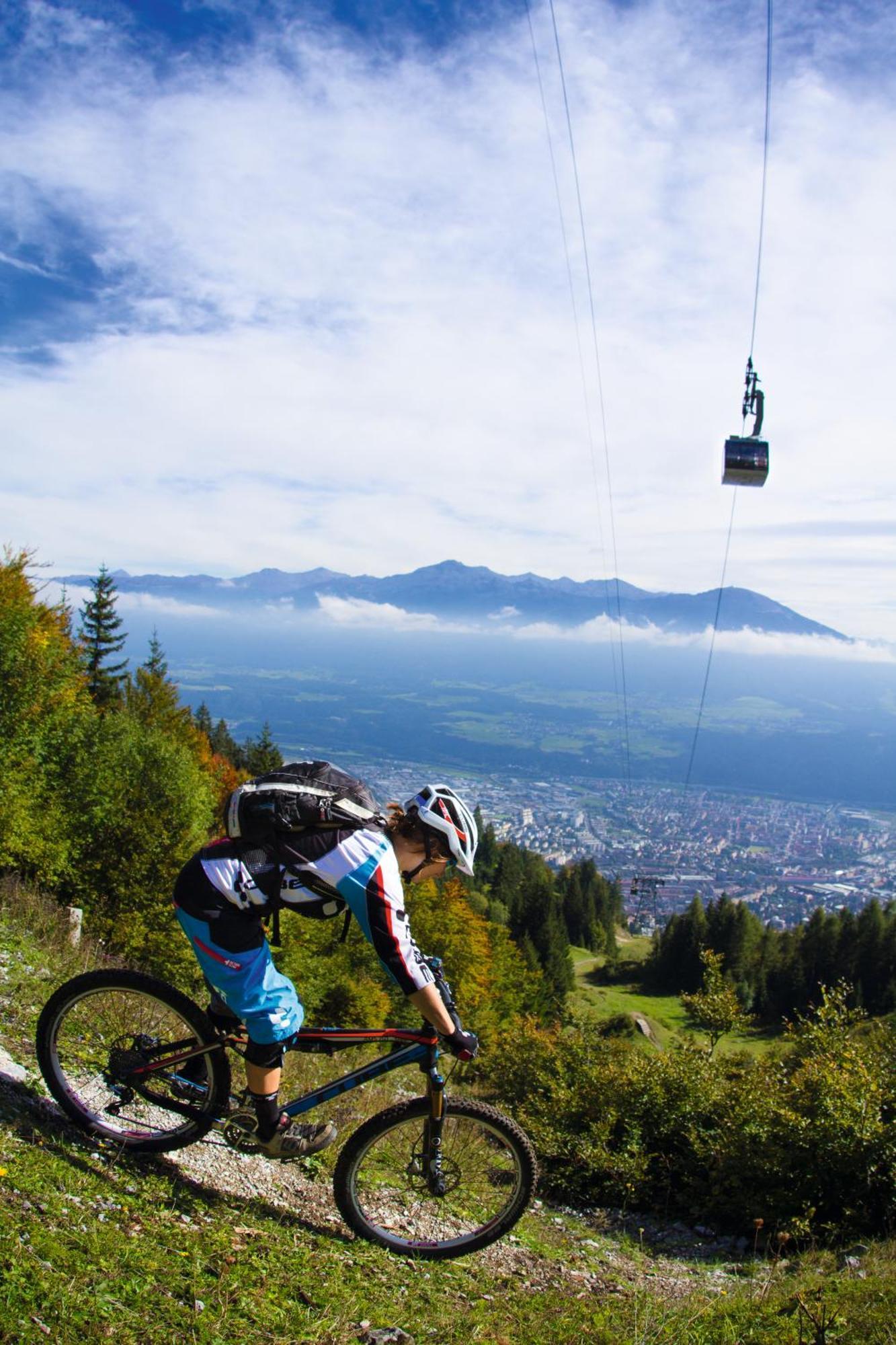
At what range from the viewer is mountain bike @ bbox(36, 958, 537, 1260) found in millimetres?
4594

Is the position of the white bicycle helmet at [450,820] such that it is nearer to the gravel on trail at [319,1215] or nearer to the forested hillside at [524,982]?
the gravel on trail at [319,1215]

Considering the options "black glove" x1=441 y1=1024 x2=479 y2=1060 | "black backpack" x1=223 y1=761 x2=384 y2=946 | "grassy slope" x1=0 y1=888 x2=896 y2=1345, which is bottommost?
"grassy slope" x1=0 y1=888 x2=896 y2=1345

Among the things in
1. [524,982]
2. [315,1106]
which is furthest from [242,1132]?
[524,982]

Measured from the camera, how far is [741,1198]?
1020 centimetres

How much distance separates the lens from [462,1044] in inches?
170

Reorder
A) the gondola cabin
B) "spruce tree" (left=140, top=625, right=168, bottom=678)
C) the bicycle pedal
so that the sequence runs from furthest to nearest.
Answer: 1. "spruce tree" (left=140, top=625, right=168, bottom=678)
2. the gondola cabin
3. the bicycle pedal

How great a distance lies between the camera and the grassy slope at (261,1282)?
3.36 metres

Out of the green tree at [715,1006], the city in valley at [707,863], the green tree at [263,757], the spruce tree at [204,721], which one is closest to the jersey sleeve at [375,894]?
the green tree at [715,1006]

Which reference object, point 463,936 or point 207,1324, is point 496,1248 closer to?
point 207,1324

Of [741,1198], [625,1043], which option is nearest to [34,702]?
[625,1043]

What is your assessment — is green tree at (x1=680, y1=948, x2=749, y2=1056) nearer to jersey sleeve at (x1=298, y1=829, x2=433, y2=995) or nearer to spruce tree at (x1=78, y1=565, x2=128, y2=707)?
jersey sleeve at (x1=298, y1=829, x2=433, y2=995)

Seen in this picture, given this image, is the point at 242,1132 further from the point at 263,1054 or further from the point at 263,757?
the point at 263,757

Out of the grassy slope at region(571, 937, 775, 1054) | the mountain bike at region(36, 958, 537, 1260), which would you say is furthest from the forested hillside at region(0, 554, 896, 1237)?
the mountain bike at region(36, 958, 537, 1260)

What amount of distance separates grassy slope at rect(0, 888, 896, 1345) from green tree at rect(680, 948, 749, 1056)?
51.2 ft
